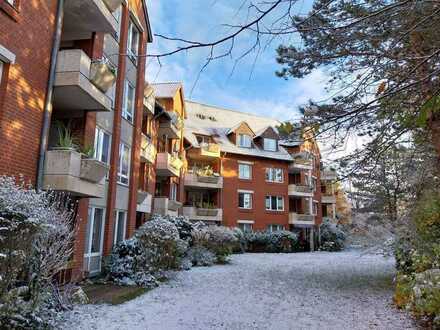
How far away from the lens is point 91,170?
10523 millimetres

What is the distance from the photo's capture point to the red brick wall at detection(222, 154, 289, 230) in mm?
35125

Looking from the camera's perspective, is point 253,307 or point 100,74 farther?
point 100,74

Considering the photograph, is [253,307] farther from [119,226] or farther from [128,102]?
[128,102]

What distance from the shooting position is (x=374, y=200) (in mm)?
21578

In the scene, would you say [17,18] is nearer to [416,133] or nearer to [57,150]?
[57,150]

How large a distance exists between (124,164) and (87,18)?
21.7ft

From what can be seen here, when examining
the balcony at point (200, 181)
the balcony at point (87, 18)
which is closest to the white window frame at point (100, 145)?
the balcony at point (87, 18)

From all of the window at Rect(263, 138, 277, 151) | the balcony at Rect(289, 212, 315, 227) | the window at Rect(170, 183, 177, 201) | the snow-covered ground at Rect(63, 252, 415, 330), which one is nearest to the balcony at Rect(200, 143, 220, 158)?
the window at Rect(170, 183, 177, 201)

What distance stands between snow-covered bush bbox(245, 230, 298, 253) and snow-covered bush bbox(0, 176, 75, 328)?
89.4ft

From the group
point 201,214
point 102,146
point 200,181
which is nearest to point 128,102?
point 102,146

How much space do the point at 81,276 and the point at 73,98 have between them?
5674 millimetres

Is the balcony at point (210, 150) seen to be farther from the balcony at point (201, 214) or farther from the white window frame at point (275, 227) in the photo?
the white window frame at point (275, 227)

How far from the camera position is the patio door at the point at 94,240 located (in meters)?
12.8

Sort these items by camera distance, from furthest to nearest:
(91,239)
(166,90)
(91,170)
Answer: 1. (166,90)
2. (91,239)
3. (91,170)
